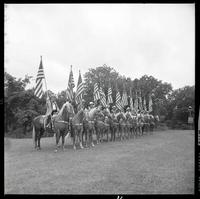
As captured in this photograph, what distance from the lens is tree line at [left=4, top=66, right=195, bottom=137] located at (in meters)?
4.89

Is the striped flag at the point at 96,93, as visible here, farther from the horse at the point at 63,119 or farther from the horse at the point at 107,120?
the horse at the point at 63,119

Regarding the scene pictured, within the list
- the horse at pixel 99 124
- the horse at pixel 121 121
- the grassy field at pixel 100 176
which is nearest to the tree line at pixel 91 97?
the grassy field at pixel 100 176

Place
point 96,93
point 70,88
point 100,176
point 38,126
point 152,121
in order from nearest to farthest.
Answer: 1. point 100,176
2. point 70,88
3. point 38,126
4. point 96,93
5. point 152,121

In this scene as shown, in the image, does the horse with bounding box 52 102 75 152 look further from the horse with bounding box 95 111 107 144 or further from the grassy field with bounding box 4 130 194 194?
the horse with bounding box 95 111 107 144

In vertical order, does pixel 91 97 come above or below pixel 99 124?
above

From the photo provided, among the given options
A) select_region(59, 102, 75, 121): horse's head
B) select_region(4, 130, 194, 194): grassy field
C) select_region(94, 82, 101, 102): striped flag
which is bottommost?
select_region(4, 130, 194, 194): grassy field

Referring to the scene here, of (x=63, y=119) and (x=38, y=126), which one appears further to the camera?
(x=38, y=126)

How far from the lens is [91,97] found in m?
28.1

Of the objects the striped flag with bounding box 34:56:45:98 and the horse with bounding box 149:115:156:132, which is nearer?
the striped flag with bounding box 34:56:45:98

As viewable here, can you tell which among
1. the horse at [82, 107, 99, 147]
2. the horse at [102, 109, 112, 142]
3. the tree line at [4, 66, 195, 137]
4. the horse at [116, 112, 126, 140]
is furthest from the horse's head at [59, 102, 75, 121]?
the horse at [116, 112, 126, 140]

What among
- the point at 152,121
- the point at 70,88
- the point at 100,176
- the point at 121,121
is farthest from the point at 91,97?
the point at 100,176

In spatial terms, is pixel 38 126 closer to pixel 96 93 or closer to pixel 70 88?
pixel 70 88

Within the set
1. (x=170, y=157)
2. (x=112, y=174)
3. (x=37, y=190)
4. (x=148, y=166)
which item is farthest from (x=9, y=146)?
(x=170, y=157)

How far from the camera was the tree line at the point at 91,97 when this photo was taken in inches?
193
